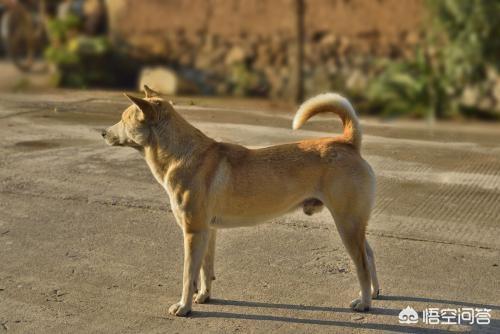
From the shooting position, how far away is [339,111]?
6.25 metres

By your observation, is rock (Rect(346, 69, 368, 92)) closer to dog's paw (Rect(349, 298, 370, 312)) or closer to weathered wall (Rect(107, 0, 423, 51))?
weathered wall (Rect(107, 0, 423, 51))

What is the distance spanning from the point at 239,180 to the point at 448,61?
1013 cm

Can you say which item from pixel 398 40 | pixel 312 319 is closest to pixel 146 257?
pixel 312 319

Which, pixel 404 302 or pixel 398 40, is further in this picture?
pixel 398 40

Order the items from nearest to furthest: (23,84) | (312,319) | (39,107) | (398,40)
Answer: (312,319) → (39,107) → (23,84) → (398,40)

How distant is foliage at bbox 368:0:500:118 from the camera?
14719 millimetres

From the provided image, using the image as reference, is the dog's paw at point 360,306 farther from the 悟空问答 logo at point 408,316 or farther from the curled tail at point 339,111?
the curled tail at point 339,111

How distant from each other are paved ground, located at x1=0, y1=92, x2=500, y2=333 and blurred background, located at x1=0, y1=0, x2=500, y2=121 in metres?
3.62

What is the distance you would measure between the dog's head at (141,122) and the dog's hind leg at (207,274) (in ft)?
2.70

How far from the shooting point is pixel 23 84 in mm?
14609

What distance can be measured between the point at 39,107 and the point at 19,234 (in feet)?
14.4

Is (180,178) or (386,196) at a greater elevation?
(180,178)

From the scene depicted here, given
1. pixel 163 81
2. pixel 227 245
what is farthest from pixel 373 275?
pixel 163 81

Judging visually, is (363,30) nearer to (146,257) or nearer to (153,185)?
(153,185)
